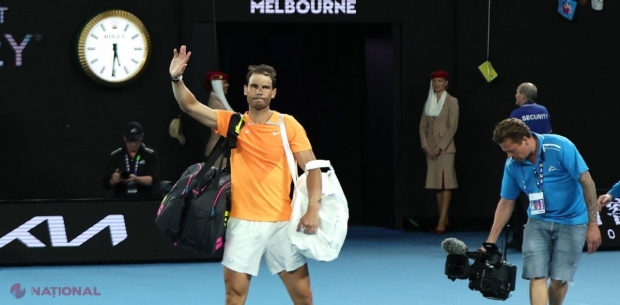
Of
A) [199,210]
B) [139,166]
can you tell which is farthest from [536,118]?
[199,210]

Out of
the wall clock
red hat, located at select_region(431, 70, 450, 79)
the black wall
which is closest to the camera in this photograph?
the wall clock

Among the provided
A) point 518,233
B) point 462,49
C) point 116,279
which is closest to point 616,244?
point 518,233

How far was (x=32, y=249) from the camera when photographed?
1100cm

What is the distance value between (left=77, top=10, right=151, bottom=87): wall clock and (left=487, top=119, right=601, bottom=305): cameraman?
6871 mm

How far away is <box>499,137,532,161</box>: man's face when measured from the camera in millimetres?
6953

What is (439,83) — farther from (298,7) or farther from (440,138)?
(298,7)

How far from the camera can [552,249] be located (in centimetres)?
736

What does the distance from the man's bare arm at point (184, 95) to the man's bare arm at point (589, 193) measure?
94.3 inches

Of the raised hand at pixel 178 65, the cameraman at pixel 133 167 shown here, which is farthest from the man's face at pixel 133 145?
the raised hand at pixel 178 65

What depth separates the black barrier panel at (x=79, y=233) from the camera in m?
10.9

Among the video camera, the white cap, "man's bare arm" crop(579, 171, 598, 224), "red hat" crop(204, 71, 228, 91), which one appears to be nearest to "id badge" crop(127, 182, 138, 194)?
"red hat" crop(204, 71, 228, 91)

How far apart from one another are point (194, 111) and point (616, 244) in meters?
7.33

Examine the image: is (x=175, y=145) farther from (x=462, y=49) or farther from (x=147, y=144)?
(x=462, y=49)

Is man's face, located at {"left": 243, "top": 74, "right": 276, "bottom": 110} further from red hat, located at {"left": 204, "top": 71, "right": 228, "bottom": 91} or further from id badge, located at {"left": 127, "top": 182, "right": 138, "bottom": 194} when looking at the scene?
red hat, located at {"left": 204, "top": 71, "right": 228, "bottom": 91}
